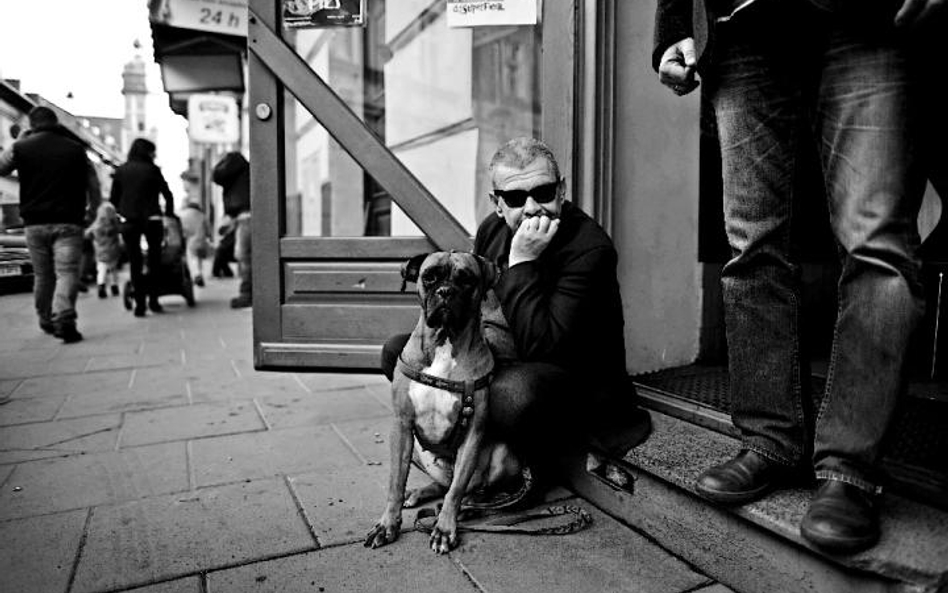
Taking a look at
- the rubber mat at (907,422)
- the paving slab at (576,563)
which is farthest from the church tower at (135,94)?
the paving slab at (576,563)

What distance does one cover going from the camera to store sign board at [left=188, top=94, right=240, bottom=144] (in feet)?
37.4

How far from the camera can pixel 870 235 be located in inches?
61.6

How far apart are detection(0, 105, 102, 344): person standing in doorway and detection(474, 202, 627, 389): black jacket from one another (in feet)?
17.2

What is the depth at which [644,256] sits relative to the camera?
3.17m

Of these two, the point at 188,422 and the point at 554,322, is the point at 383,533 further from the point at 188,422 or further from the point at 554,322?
the point at 188,422

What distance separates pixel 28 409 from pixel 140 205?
439cm

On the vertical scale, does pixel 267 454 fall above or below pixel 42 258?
below

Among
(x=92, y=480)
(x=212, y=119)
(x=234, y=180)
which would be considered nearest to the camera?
(x=92, y=480)

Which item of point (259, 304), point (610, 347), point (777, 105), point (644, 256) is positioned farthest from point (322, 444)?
point (777, 105)

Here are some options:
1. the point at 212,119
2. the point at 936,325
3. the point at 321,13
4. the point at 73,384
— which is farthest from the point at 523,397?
the point at 212,119

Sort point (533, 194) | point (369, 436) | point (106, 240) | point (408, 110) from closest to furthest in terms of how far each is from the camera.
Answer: point (533, 194), point (369, 436), point (408, 110), point (106, 240)

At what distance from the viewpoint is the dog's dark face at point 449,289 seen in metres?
2.07

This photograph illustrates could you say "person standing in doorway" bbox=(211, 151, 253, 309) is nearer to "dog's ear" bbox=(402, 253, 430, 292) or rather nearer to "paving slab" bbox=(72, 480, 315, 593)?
"paving slab" bbox=(72, 480, 315, 593)

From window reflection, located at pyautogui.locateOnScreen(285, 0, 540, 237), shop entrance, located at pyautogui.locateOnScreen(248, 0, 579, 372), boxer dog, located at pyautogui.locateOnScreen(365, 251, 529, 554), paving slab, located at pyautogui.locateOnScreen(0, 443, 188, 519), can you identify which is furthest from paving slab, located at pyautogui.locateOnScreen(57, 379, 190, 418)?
boxer dog, located at pyautogui.locateOnScreen(365, 251, 529, 554)
